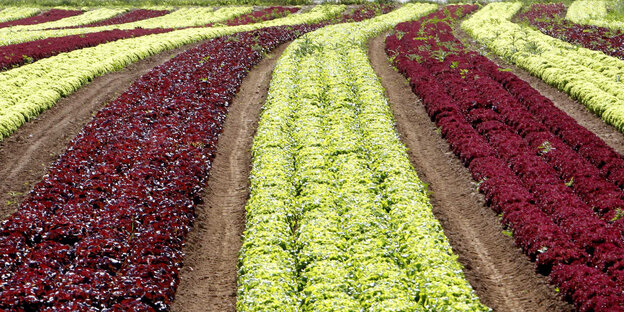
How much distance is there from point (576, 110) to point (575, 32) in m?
24.8

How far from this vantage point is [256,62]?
42.8 m

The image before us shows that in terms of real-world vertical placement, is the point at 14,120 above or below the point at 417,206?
above

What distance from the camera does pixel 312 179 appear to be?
21.9 meters

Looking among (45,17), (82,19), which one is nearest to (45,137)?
(82,19)

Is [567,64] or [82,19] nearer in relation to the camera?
[567,64]

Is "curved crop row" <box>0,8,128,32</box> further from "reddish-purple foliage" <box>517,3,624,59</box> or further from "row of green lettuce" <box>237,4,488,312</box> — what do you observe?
"reddish-purple foliage" <box>517,3,624,59</box>

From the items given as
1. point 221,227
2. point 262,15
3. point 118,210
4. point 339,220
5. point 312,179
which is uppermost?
point 262,15

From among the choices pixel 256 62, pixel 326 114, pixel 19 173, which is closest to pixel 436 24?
pixel 256 62

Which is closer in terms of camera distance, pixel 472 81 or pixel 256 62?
pixel 472 81

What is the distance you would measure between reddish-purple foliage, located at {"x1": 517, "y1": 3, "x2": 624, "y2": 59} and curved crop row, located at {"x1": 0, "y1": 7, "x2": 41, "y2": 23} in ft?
228

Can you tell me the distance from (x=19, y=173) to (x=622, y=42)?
4415 centimetres

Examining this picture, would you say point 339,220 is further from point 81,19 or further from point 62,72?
point 81,19

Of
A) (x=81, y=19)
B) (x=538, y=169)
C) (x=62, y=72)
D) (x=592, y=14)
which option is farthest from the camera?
(x=81, y=19)

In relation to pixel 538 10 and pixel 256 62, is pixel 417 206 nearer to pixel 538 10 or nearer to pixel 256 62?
pixel 256 62
